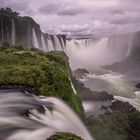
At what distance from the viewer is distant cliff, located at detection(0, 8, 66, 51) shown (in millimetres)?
79062

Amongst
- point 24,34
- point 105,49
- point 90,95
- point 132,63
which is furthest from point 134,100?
point 105,49

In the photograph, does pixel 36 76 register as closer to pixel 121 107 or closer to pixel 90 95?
pixel 121 107

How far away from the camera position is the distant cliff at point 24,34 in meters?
79.1

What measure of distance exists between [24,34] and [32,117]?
68587mm

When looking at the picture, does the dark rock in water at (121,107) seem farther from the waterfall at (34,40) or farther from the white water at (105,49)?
the white water at (105,49)

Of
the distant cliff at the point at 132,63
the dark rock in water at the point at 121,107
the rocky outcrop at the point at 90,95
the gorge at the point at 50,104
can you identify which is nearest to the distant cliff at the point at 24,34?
the gorge at the point at 50,104

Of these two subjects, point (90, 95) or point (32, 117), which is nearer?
point (32, 117)

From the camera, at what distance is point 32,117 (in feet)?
63.3

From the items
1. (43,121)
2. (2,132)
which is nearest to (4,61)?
(43,121)

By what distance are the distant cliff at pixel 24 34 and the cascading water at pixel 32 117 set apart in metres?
56.9

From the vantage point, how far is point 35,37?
88.4m

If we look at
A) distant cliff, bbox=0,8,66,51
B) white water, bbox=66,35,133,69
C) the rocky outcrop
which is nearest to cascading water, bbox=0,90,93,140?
the rocky outcrop

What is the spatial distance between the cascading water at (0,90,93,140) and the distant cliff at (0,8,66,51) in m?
56.9

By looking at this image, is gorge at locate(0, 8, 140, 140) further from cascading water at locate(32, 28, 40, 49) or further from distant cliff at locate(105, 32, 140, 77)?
distant cliff at locate(105, 32, 140, 77)
